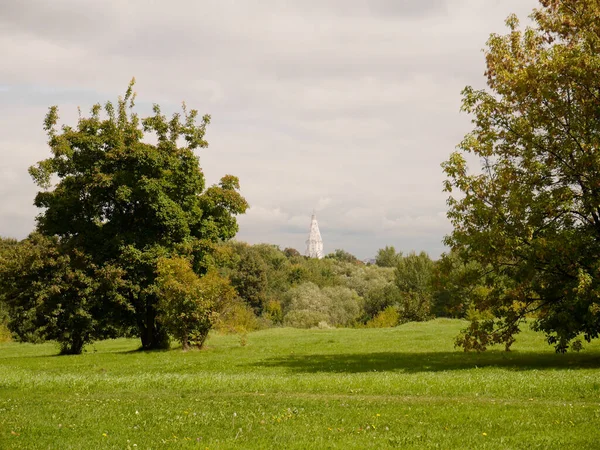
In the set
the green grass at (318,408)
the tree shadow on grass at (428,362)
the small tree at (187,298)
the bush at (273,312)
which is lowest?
the bush at (273,312)

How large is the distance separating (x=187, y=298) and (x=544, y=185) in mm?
21347

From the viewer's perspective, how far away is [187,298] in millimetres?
35875

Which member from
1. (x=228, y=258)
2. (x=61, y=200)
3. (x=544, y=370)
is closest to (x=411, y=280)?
(x=228, y=258)

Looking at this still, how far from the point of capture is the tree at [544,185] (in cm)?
2333

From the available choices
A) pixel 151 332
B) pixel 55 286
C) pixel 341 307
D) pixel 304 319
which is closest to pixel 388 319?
pixel 304 319

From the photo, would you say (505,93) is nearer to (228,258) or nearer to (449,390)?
(449,390)

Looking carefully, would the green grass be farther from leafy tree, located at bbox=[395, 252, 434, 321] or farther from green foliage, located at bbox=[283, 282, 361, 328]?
green foliage, located at bbox=[283, 282, 361, 328]

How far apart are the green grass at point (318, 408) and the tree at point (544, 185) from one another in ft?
9.71

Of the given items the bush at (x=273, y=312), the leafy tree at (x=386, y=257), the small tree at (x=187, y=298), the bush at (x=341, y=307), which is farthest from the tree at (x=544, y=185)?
the leafy tree at (x=386, y=257)

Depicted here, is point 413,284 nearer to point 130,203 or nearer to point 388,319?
point 388,319

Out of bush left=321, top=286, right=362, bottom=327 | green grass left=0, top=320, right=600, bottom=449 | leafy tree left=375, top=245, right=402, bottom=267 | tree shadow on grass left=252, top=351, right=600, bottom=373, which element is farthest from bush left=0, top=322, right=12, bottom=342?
leafy tree left=375, top=245, right=402, bottom=267

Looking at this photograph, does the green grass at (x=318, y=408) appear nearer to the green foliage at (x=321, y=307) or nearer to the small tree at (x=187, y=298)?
the small tree at (x=187, y=298)

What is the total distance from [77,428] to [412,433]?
7.25 meters

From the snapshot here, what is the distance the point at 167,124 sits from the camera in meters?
41.8
